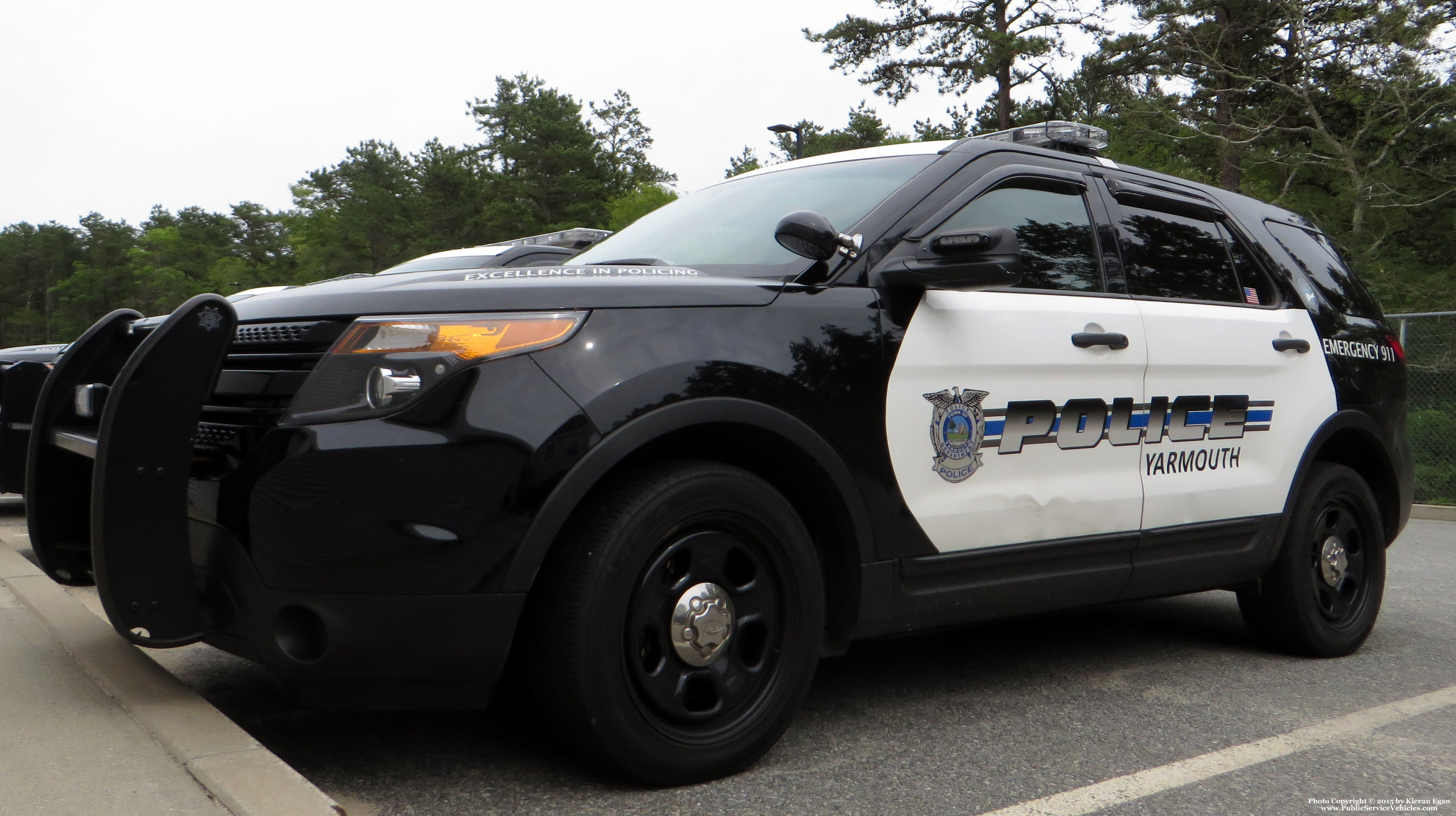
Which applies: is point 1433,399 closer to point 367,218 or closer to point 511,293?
point 511,293

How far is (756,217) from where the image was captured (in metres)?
3.93

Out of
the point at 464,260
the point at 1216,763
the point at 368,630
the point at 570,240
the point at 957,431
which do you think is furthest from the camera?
the point at 570,240

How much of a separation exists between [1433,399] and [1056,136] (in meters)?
10.6

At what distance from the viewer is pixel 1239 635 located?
513 cm

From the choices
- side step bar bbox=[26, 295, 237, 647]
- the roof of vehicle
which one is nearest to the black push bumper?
side step bar bbox=[26, 295, 237, 647]

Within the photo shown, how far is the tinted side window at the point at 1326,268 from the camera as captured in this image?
502 cm

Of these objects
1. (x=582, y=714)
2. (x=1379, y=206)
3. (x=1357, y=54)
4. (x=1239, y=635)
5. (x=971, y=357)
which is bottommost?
(x=1239, y=635)

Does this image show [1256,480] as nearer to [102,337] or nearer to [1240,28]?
[102,337]

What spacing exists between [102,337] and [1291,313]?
415 cm

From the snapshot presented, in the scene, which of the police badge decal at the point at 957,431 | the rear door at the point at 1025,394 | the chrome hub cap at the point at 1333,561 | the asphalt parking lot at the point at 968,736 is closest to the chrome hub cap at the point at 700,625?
the asphalt parking lot at the point at 968,736

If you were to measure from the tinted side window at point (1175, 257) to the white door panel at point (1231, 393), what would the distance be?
8 centimetres

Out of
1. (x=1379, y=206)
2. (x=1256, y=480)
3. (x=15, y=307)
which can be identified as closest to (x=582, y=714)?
(x=1256, y=480)

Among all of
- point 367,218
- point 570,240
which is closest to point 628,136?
point 367,218

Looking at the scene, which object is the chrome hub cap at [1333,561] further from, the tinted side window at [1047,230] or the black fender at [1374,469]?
the tinted side window at [1047,230]
